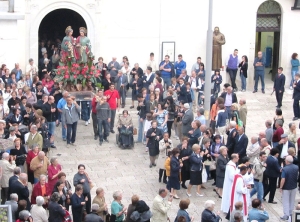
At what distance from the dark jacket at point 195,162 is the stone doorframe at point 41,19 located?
11.3 metres

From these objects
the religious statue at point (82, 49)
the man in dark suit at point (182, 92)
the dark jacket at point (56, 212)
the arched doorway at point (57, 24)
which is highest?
the arched doorway at point (57, 24)

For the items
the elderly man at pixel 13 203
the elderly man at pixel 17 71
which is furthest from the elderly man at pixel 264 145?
the elderly man at pixel 17 71

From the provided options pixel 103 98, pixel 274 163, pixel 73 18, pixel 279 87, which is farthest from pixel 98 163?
pixel 73 18

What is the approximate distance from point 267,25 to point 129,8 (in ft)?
18.7

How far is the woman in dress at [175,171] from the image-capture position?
20.3m

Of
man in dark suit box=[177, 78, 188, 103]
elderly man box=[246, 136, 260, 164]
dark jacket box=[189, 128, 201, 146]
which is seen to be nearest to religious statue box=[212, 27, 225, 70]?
man in dark suit box=[177, 78, 188, 103]

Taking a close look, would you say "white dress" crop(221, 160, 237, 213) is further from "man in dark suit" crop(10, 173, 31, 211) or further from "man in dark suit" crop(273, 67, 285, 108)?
"man in dark suit" crop(273, 67, 285, 108)

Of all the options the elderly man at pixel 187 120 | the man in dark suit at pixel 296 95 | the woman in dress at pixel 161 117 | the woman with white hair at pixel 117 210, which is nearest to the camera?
the woman with white hair at pixel 117 210

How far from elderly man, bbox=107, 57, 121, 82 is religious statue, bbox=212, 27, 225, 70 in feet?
12.5

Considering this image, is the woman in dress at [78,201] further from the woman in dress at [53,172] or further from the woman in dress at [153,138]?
the woman in dress at [153,138]

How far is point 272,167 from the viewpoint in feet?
65.6

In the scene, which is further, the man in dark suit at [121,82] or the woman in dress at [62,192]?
the man in dark suit at [121,82]

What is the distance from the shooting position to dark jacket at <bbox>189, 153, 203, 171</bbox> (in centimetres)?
2055

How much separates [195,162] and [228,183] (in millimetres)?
1450
